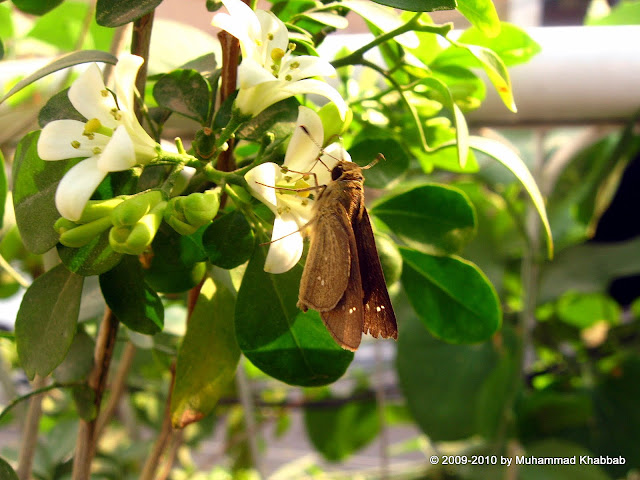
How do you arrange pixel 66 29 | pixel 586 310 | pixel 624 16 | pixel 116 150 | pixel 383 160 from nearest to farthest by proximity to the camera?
pixel 116 150 < pixel 383 160 < pixel 66 29 < pixel 624 16 < pixel 586 310

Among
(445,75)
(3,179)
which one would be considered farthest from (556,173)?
(3,179)

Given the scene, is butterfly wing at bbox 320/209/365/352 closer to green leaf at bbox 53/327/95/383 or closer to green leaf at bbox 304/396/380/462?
green leaf at bbox 53/327/95/383

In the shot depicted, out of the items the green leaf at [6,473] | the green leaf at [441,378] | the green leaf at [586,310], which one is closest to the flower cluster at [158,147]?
the green leaf at [6,473]

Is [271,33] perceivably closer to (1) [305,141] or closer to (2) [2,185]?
(1) [305,141]

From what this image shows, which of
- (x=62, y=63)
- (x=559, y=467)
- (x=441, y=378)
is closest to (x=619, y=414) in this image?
(x=559, y=467)

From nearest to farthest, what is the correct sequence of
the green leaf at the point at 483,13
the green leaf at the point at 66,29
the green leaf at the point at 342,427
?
the green leaf at the point at 483,13 < the green leaf at the point at 66,29 < the green leaf at the point at 342,427

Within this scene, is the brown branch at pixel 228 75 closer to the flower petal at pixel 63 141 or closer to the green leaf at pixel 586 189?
the flower petal at pixel 63 141

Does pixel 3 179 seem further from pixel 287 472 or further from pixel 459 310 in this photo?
pixel 287 472
